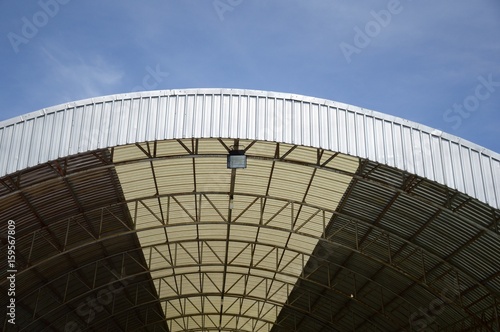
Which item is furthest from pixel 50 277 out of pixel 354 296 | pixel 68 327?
pixel 354 296

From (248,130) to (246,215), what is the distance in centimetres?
1304

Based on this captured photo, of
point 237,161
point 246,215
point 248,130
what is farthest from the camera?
point 246,215

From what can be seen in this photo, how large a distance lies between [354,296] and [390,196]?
470 inches

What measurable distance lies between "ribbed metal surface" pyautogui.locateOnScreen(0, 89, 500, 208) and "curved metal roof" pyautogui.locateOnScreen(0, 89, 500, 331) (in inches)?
1.9

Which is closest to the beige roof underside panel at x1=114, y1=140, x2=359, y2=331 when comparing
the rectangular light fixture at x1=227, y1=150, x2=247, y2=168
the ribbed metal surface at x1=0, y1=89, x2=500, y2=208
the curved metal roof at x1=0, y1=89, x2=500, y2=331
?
the curved metal roof at x1=0, y1=89, x2=500, y2=331

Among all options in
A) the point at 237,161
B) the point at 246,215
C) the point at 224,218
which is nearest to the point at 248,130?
the point at 237,161

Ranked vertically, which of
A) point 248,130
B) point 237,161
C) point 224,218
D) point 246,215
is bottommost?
point 248,130

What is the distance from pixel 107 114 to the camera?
2006 cm

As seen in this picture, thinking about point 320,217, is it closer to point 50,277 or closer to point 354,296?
point 354,296

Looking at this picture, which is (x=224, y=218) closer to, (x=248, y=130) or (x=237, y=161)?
(x=237, y=161)

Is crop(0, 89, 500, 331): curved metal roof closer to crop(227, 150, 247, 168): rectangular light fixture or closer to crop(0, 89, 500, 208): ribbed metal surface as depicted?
crop(0, 89, 500, 208): ribbed metal surface

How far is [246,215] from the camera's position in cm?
3247

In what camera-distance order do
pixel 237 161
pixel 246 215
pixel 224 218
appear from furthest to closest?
pixel 246 215
pixel 224 218
pixel 237 161

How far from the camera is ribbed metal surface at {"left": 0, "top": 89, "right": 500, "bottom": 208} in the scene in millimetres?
19812
